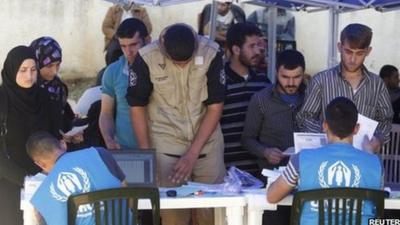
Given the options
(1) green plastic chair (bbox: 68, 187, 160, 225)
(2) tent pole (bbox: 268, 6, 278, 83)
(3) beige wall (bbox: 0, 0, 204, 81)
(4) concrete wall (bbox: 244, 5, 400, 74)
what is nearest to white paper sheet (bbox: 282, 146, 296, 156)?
(1) green plastic chair (bbox: 68, 187, 160, 225)

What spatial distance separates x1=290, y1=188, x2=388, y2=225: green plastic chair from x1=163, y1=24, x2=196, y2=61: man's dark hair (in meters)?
1.05

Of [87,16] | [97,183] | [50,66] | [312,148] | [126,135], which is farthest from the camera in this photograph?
[87,16]

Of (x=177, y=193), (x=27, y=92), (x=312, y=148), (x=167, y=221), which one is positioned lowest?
(x=167, y=221)

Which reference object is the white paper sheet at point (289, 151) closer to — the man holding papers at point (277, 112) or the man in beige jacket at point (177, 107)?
the man holding papers at point (277, 112)

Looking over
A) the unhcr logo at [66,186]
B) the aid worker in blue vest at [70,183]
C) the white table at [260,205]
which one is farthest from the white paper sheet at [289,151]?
the unhcr logo at [66,186]

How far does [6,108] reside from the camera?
3.96m

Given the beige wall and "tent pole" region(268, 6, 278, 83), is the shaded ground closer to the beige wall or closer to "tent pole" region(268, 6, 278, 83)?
the beige wall

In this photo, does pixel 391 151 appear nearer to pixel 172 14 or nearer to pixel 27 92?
pixel 27 92

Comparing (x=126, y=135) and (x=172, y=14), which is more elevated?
(x=172, y=14)

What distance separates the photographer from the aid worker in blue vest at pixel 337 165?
10.6 ft

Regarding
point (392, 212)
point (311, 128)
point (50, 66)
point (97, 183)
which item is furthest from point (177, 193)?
point (50, 66)

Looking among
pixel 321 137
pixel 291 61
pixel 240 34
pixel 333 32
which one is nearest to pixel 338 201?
pixel 321 137

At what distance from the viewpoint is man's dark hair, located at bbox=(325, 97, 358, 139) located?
10.8 ft

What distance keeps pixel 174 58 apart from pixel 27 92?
0.82 meters
